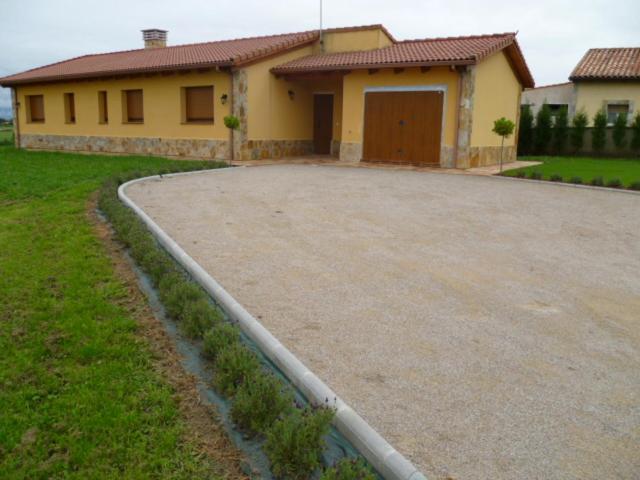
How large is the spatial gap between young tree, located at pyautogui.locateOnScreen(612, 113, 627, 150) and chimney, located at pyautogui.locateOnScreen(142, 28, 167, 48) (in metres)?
19.9

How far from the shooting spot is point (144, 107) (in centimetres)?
1964

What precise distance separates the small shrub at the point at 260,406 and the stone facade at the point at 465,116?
44.0 feet

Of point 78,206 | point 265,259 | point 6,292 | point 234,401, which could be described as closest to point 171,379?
point 234,401

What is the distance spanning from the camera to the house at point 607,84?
23484 mm

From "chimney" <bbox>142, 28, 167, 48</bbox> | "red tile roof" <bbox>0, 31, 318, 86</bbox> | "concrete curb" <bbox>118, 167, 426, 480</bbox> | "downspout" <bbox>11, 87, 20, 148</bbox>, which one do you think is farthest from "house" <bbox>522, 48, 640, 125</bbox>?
"downspout" <bbox>11, 87, 20, 148</bbox>

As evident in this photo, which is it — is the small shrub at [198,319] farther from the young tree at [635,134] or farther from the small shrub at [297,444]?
the young tree at [635,134]

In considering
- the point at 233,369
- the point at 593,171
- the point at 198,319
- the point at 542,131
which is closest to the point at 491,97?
the point at 593,171

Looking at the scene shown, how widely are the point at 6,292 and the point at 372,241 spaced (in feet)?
12.4

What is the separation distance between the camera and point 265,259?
5.76 m

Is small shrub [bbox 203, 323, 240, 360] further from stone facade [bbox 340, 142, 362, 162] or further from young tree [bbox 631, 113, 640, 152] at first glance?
young tree [bbox 631, 113, 640, 152]

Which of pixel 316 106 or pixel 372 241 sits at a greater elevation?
pixel 316 106

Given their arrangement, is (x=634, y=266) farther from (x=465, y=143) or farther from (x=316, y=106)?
(x=316, y=106)

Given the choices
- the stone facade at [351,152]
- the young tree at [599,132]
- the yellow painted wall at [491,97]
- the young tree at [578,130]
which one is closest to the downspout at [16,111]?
the stone facade at [351,152]

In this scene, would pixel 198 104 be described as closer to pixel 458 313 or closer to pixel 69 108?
pixel 69 108
